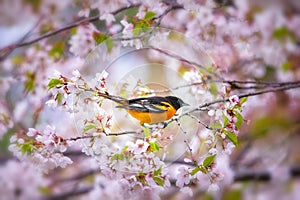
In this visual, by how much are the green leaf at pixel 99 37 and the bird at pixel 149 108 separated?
0.23 meters

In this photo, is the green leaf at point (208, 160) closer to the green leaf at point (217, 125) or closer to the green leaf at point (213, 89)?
the green leaf at point (217, 125)

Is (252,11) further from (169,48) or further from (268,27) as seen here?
(169,48)

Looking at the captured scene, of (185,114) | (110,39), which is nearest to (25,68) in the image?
(110,39)

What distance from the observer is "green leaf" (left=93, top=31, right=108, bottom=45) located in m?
1.13

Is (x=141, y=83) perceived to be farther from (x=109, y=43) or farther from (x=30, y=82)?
(x=30, y=82)

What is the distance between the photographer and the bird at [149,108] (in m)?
0.94

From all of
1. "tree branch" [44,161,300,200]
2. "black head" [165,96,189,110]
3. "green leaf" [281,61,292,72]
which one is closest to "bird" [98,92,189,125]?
"black head" [165,96,189,110]

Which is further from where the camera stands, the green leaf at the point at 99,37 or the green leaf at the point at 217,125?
the green leaf at the point at 99,37

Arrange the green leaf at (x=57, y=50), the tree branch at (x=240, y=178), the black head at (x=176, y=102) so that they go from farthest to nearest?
the tree branch at (x=240, y=178), the green leaf at (x=57, y=50), the black head at (x=176, y=102)

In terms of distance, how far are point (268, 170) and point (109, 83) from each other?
3.44 feet

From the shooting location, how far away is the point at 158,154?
3.04 feet

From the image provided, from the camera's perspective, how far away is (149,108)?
0.95 meters

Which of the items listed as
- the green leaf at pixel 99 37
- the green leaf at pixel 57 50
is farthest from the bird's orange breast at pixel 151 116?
the green leaf at pixel 57 50

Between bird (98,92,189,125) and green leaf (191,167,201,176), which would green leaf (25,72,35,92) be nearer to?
bird (98,92,189,125)
